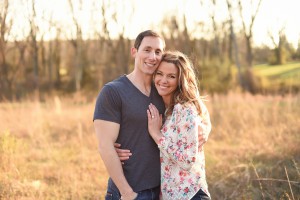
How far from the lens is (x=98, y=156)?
7.18 metres

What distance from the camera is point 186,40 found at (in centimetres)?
2369

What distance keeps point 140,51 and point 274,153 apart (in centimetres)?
451

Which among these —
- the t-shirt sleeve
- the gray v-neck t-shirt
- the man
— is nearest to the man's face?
the man

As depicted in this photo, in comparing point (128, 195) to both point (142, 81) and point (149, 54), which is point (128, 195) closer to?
point (142, 81)

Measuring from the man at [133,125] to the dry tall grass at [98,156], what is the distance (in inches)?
57.4

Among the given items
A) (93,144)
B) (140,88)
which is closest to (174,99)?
(140,88)

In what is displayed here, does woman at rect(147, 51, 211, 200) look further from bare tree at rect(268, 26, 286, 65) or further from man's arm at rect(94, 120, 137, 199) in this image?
bare tree at rect(268, 26, 286, 65)

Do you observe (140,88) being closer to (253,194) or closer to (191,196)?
(191,196)

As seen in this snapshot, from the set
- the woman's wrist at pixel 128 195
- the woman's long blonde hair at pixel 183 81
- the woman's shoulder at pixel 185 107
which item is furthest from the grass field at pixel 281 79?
the woman's wrist at pixel 128 195

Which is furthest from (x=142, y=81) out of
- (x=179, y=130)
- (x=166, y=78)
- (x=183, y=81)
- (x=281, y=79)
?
(x=281, y=79)

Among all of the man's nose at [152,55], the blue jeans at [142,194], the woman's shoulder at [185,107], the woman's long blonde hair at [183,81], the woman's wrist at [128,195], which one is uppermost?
the man's nose at [152,55]

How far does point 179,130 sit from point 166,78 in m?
0.37

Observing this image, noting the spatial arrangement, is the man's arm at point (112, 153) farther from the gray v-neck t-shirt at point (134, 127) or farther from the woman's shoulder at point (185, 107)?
the woman's shoulder at point (185, 107)

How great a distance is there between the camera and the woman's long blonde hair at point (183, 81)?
2.65 meters
